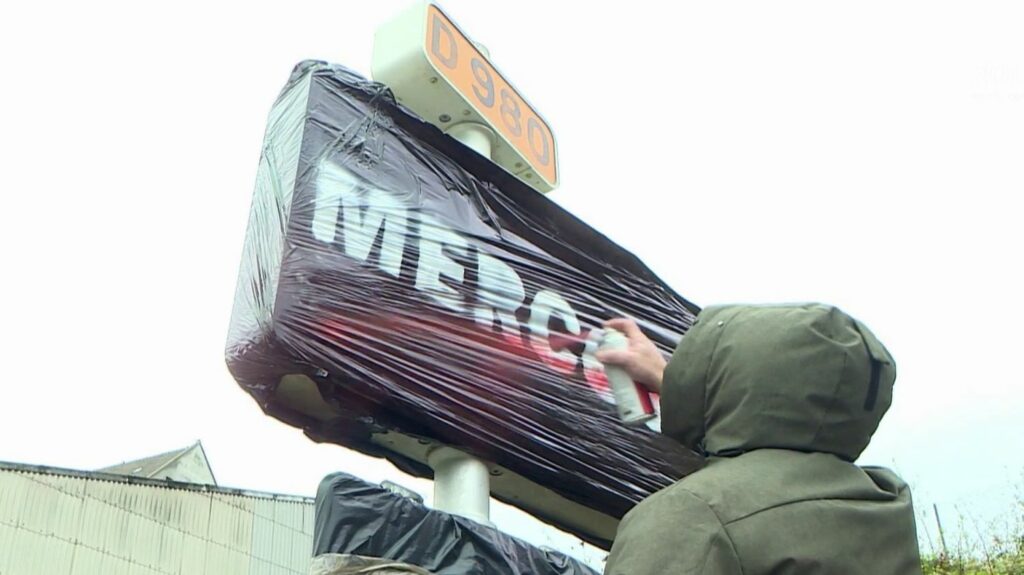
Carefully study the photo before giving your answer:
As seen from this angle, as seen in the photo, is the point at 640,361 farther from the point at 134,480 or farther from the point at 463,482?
the point at 134,480

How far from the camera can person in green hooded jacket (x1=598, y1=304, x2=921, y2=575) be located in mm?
1186

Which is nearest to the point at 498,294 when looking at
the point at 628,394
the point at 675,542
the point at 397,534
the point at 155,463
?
the point at 397,534

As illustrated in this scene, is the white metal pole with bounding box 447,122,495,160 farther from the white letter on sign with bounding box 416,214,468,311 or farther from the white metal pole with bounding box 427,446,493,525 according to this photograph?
the white metal pole with bounding box 427,446,493,525

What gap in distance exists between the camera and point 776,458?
4.29 ft

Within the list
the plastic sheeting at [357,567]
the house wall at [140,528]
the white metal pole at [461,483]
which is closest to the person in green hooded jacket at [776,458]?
the plastic sheeting at [357,567]

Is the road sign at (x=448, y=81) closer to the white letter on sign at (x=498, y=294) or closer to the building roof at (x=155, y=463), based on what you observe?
the white letter on sign at (x=498, y=294)

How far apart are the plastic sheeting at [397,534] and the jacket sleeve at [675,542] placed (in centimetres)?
126

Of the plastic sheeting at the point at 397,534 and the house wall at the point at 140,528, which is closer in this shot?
the plastic sheeting at the point at 397,534

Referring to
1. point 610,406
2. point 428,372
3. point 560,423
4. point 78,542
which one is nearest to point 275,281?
point 428,372

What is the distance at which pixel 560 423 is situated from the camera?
3.03 m

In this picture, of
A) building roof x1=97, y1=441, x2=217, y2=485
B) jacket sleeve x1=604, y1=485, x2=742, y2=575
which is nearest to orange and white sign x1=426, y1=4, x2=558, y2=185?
jacket sleeve x1=604, y1=485, x2=742, y2=575

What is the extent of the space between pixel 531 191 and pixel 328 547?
64.2 inches

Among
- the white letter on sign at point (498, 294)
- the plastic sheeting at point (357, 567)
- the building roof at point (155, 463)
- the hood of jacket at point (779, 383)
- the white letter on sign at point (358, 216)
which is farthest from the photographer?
the building roof at point (155, 463)

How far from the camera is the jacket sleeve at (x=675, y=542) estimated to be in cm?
115
